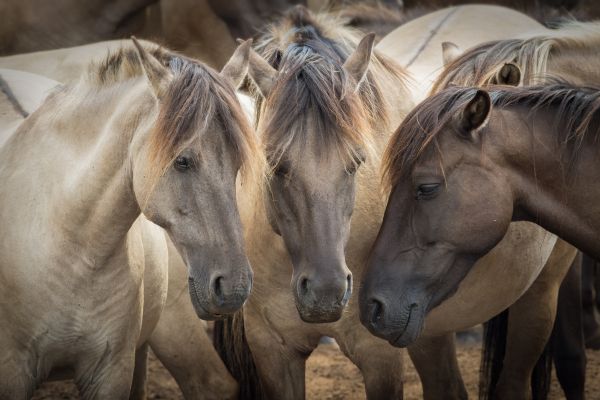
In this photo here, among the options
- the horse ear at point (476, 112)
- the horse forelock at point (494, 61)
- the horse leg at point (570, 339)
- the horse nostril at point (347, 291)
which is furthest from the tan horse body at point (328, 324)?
the horse leg at point (570, 339)

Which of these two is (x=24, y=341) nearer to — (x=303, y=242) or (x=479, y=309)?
(x=303, y=242)

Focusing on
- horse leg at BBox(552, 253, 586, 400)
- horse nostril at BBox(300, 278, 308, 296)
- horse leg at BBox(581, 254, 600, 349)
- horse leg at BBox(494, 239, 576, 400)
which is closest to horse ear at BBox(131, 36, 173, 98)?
horse nostril at BBox(300, 278, 308, 296)

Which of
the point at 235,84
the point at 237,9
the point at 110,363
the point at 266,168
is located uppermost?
the point at 235,84

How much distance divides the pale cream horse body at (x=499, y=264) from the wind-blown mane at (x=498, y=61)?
0.31 meters

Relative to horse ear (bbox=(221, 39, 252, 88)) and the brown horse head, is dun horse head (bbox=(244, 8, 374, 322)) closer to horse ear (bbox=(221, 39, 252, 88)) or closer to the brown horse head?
the brown horse head

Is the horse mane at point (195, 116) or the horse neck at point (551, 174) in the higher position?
the horse mane at point (195, 116)

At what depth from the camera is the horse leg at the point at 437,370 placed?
16.1 feet

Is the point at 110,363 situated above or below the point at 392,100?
below

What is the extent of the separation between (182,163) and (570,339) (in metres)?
3.03

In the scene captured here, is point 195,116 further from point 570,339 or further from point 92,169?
point 570,339

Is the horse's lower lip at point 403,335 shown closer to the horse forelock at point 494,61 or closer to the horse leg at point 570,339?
the horse forelock at point 494,61

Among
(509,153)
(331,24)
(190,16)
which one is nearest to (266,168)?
(509,153)

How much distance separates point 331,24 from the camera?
14.9 feet

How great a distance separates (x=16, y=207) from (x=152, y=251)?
0.61 meters
